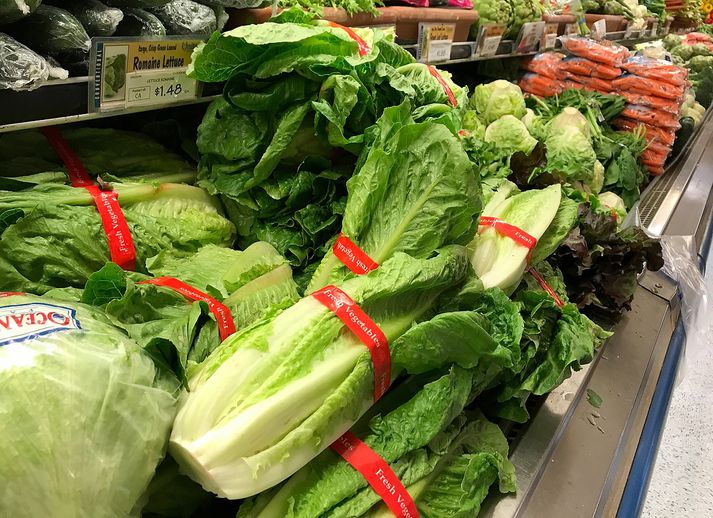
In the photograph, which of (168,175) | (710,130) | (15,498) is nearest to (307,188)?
(168,175)

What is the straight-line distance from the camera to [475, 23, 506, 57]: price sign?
2.83 metres

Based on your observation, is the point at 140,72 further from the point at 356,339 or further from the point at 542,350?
the point at 542,350

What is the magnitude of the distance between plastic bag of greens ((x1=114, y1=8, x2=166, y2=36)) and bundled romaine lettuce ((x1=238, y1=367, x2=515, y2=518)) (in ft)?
3.19

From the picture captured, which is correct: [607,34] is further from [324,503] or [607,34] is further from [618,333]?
[324,503]

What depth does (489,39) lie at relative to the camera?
2928 mm

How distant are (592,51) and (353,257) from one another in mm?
3585

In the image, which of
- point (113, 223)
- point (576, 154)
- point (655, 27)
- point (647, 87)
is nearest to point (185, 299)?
point (113, 223)

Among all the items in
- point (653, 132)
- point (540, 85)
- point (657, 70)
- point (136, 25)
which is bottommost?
point (653, 132)

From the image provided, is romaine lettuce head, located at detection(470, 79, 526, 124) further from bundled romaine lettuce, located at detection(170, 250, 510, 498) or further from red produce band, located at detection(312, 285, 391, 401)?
red produce band, located at detection(312, 285, 391, 401)

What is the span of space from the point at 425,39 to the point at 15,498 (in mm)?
2092

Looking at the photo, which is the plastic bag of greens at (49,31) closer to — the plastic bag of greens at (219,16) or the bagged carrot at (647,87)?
the plastic bag of greens at (219,16)

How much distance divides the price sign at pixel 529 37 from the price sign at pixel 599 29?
1.03 metres

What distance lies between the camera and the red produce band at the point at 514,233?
5.51 ft

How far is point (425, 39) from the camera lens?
2303mm
